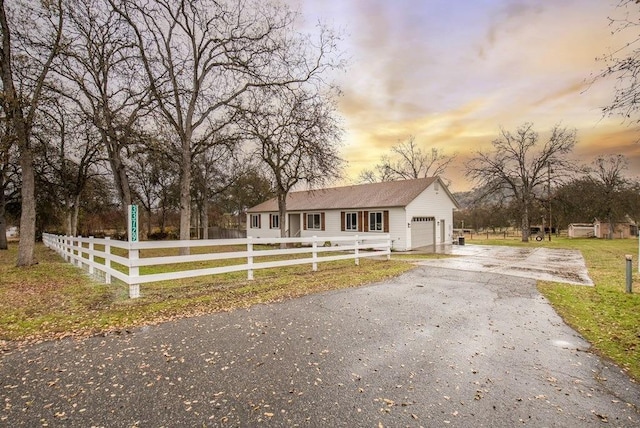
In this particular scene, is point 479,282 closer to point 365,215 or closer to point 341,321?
point 341,321

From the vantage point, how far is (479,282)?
9117 millimetres

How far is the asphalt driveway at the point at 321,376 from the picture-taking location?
9.07 ft

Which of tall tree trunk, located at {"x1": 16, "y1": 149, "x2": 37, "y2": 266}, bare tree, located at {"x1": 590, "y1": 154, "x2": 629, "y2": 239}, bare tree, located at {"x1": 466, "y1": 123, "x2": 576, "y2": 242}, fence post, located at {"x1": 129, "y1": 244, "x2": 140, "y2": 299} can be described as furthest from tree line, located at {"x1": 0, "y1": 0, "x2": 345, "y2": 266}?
bare tree, located at {"x1": 590, "y1": 154, "x2": 629, "y2": 239}

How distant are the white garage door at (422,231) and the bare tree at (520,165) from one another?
397 inches

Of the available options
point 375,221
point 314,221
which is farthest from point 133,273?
point 314,221

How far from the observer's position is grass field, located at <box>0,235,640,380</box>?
Answer: 193 inches

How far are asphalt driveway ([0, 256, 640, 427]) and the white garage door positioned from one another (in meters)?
15.6

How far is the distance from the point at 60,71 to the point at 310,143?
1159 centimetres

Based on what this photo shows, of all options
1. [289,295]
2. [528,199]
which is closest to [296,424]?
[289,295]

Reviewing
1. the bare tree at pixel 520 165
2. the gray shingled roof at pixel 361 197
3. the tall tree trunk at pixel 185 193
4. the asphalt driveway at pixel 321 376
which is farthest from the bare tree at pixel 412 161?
the asphalt driveway at pixel 321 376

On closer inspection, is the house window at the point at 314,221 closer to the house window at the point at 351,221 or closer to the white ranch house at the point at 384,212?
the white ranch house at the point at 384,212

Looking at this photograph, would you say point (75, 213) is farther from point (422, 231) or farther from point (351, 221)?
point (422, 231)

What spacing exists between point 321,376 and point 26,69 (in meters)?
15.8

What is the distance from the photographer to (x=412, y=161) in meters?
41.7
